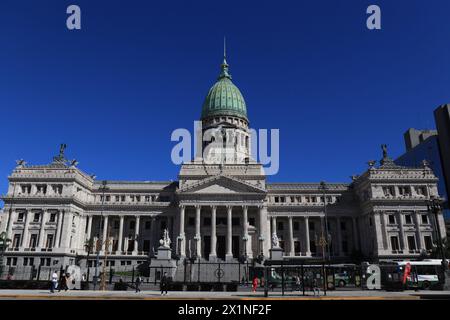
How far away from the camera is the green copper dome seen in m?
92.0

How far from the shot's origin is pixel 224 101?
306ft

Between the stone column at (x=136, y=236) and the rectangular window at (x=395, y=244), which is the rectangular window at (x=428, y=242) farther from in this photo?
the stone column at (x=136, y=236)

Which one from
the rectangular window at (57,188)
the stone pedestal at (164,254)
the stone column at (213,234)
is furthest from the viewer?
the rectangular window at (57,188)

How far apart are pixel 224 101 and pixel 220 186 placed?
3173 cm

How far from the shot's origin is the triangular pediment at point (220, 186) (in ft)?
224

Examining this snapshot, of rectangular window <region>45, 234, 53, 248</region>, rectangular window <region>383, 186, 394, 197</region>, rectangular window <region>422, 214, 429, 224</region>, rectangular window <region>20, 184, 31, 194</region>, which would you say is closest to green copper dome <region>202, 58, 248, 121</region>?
rectangular window <region>383, 186, 394, 197</region>

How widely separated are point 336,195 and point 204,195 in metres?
28.9

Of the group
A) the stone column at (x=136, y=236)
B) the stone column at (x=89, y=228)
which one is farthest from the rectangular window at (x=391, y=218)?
the stone column at (x=89, y=228)

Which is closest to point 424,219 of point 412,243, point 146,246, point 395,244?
point 412,243

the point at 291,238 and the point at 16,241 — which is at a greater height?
the point at 291,238

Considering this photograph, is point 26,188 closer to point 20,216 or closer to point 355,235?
point 20,216

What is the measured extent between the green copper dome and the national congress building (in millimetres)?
18732

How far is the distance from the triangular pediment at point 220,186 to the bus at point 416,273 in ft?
99.8
